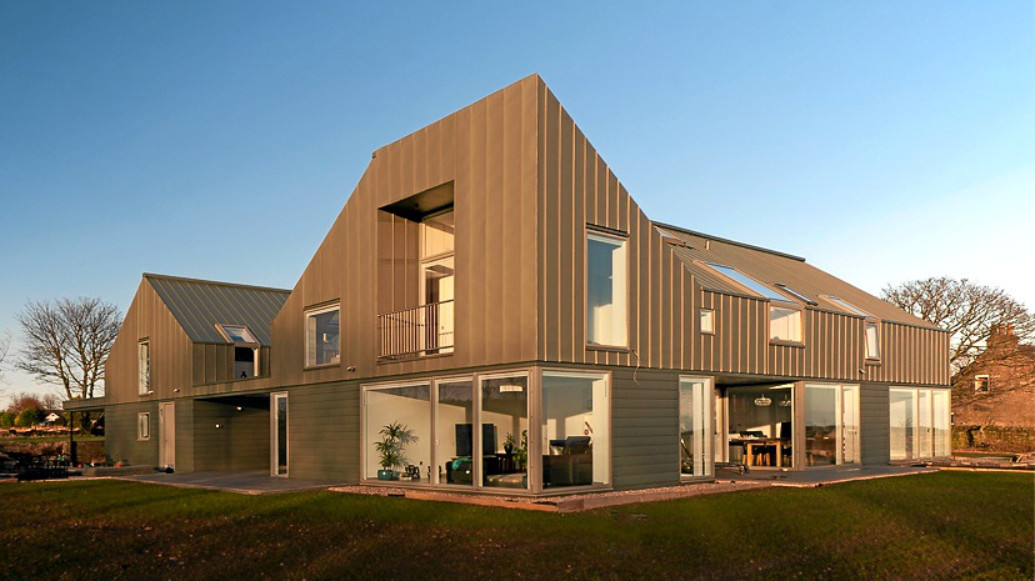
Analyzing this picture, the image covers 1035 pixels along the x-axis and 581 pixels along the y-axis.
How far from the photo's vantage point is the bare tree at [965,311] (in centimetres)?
3366

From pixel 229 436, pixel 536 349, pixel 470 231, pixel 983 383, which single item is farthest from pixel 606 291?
pixel 983 383

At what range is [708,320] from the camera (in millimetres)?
16641

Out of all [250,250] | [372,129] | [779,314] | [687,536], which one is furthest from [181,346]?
[687,536]

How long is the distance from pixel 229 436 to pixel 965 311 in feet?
94.2

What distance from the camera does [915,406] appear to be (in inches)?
907

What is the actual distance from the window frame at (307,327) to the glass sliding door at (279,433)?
1365 mm

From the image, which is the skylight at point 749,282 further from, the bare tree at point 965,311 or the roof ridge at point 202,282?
the bare tree at point 965,311

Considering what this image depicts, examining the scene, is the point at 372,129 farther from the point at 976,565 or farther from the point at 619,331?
the point at 976,565

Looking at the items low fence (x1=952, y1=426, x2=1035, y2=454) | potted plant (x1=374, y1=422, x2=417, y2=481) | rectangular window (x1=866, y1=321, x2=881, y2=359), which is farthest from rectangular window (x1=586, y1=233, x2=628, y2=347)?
low fence (x1=952, y1=426, x2=1035, y2=454)

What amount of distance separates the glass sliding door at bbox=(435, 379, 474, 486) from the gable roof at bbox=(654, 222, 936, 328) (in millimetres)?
5879

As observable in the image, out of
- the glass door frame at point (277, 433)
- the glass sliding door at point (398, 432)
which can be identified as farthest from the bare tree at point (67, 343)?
the glass sliding door at point (398, 432)

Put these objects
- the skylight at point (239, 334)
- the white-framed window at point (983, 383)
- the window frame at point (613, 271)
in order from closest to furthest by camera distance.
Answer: the window frame at point (613, 271) → the skylight at point (239, 334) → the white-framed window at point (983, 383)

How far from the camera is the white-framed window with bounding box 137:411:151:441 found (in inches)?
1031

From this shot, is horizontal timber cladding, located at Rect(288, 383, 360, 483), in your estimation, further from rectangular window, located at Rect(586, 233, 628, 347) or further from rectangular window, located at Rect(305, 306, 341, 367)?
rectangular window, located at Rect(586, 233, 628, 347)
